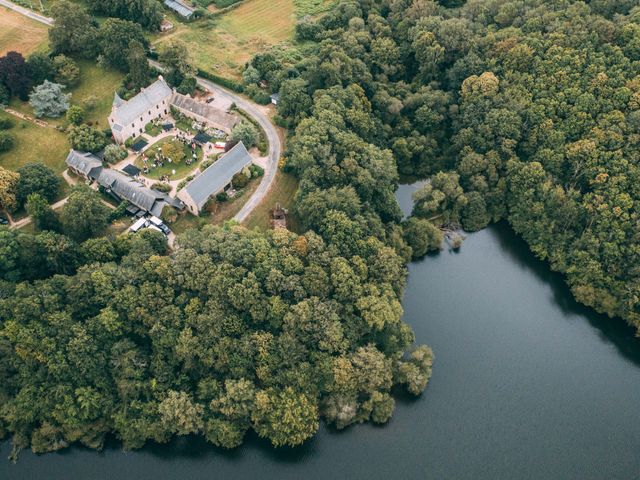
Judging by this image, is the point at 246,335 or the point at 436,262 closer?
the point at 246,335

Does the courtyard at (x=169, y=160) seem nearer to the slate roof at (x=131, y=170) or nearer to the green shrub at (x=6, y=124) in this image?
the slate roof at (x=131, y=170)

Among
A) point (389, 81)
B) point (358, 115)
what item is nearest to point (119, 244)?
point (358, 115)

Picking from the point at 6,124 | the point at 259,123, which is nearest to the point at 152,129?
the point at 259,123

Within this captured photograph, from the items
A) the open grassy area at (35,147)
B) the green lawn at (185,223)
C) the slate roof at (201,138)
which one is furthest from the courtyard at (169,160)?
the open grassy area at (35,147)

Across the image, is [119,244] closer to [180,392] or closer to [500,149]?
[180,392]

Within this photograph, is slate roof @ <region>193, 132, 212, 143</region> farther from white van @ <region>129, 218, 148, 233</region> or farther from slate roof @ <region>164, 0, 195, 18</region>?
slate roof @ <region>164, 0, 195, 18</region>

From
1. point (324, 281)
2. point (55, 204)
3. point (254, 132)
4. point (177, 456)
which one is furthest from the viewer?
point (254, 132)

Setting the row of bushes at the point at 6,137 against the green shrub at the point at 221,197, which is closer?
the green shrub at the point at 221,197
